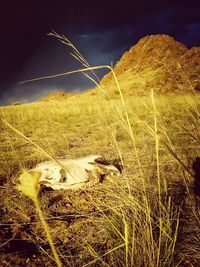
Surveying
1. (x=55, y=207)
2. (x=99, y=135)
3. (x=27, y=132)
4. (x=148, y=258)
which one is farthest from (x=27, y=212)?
(x=27, y=132)

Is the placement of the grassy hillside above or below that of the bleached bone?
below

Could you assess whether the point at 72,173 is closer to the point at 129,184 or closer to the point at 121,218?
the point at 129,184

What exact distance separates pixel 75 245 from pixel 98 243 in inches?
4.6

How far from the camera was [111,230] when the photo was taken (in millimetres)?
1275

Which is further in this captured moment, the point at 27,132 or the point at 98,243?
the point at 27,132

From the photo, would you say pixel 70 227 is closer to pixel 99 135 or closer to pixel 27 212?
pixel 27 212

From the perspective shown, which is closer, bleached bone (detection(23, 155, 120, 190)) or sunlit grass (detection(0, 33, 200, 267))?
sunlit grass (detection(0, 33, 200, 267))

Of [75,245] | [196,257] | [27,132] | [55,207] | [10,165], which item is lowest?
[196,257]

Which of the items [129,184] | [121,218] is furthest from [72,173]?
[121,218]

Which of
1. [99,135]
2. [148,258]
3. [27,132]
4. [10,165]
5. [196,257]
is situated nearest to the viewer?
[148,258]

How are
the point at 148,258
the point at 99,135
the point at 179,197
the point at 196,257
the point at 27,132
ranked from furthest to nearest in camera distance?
the point at 27,132, the point at 99,135, the point at 179,197, the point at 196,257, the point at 148,258

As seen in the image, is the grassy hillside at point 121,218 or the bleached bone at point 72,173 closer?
the grassy hillside at point 121,218

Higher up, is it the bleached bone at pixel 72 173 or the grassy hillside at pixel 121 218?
the bleached bone at pixel 72 173

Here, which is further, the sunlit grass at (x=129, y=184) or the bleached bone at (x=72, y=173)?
the bleached bone at (x=72, y=173)
